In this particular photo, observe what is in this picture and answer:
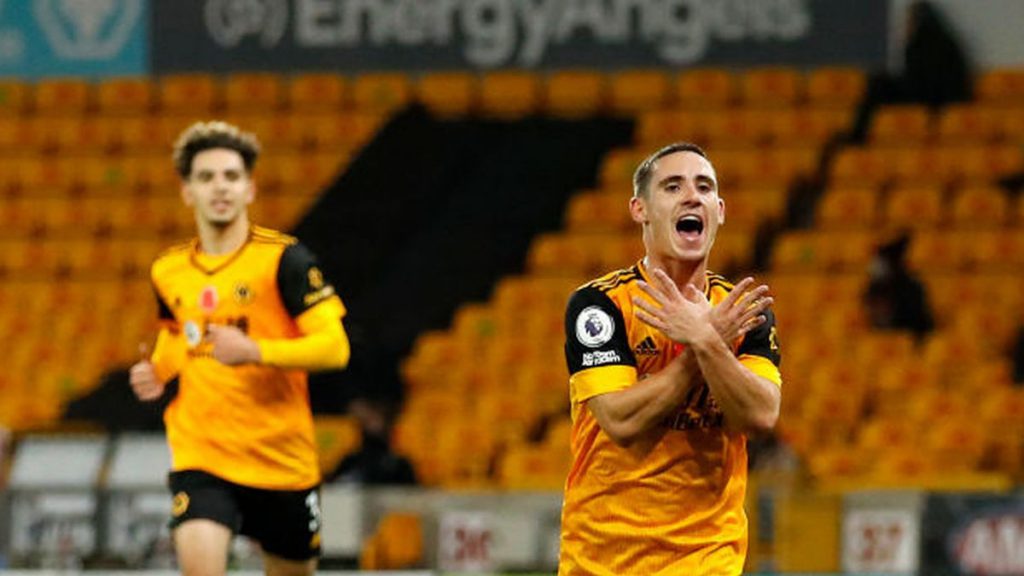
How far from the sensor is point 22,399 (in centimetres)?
1553

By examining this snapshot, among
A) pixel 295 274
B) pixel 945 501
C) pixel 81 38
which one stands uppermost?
pixel 81 38

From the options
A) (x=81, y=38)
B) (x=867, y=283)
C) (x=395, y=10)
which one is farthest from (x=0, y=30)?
(x=867, y=283)

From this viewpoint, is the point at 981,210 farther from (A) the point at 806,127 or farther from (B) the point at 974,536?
(B) the point at 974,536

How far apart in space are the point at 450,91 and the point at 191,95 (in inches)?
95.0

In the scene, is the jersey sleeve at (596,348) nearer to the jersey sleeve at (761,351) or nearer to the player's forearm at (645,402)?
the player's forearm at (645,402)

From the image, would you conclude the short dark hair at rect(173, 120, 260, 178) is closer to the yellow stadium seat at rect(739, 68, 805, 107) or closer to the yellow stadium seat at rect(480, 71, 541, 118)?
the yellow stadium seat at rect(739, 68, 805, 107)

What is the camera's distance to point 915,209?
15.8 m

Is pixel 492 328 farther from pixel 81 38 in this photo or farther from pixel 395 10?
pixel 81 38

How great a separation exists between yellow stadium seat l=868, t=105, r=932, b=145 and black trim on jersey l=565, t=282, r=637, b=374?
470 inches

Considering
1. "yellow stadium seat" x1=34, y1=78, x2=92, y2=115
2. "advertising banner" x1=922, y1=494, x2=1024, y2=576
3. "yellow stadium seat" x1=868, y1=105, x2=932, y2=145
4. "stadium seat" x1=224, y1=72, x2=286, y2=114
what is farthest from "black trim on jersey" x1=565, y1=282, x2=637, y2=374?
"yellow stadium seat" x1=34, y1=78, x2=92, y2=115

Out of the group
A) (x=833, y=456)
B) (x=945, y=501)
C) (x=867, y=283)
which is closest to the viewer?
(x=945, y=501)

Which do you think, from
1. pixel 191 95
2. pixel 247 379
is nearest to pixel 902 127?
pixel 191 95

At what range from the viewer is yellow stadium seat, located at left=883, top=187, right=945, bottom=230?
618 inches

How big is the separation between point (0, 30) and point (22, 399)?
16.5ft
